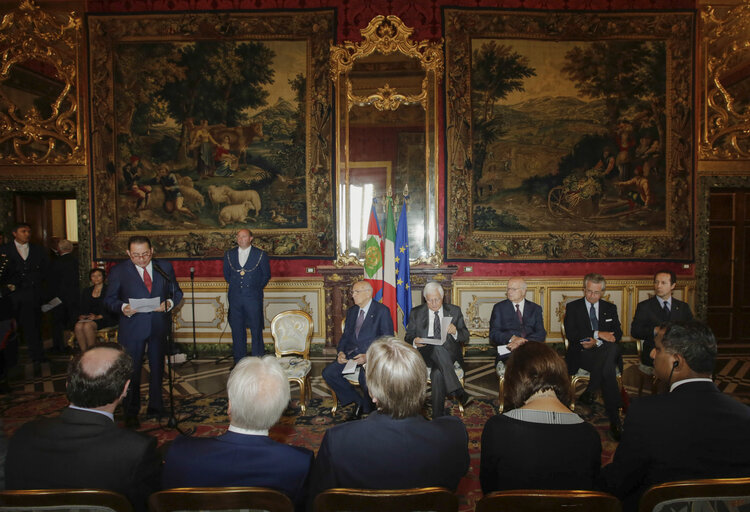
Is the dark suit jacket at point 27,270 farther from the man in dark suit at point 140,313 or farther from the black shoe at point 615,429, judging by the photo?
the black shoe at point 615,429

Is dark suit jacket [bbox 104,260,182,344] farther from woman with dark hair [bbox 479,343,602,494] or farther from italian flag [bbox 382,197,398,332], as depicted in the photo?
woman with dark hair [bbox 479,343,602,494]

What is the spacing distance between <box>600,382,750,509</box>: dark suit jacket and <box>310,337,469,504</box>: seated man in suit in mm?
678

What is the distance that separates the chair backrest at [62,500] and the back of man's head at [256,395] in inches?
18.3

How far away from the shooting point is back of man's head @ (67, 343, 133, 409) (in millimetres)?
1906

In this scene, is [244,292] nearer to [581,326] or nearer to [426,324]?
[426,324]

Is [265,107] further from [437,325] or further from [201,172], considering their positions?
[437,325]

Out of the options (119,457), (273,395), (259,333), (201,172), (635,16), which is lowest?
(259,333)

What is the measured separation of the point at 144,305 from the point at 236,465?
328cm

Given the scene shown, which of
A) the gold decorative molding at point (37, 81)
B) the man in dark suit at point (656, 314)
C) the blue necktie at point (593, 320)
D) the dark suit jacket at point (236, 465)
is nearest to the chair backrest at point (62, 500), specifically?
the dark suit jacket at point (236, 465)

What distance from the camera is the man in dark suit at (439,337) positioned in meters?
4.28

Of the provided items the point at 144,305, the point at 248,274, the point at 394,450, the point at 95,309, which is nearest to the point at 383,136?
the point at 248,274

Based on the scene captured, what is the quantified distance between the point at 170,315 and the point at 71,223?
6.88m

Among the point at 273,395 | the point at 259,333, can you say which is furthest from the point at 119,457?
the point at 259,333

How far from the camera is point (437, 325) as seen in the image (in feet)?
15.5
